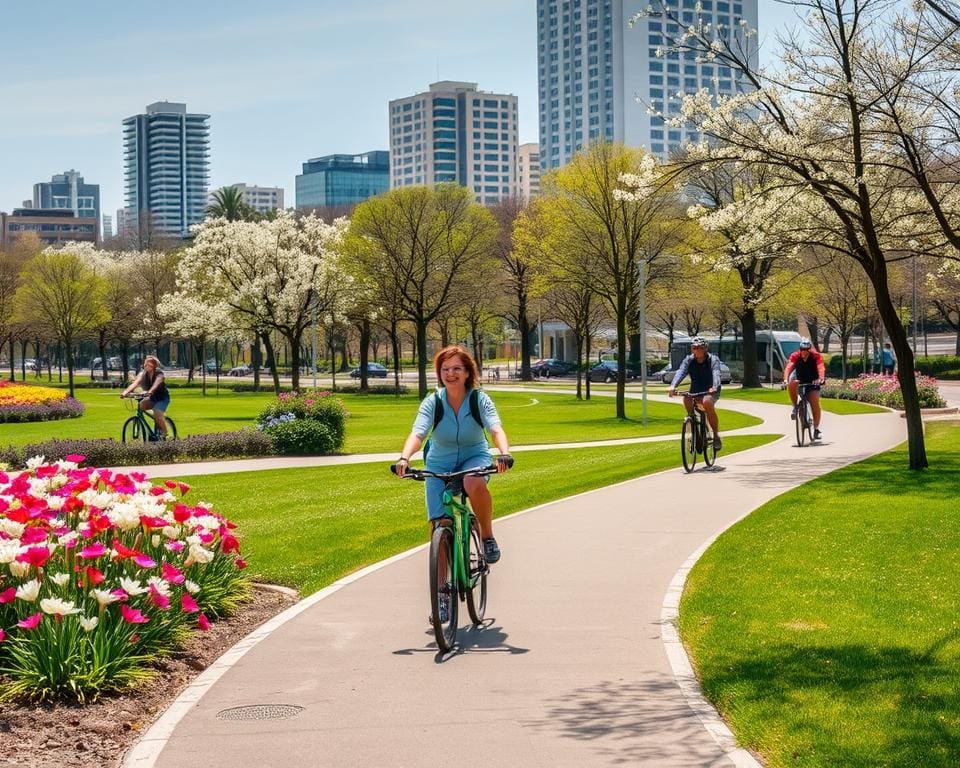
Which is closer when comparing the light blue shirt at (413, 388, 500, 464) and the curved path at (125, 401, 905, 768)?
the curved path at (125, 401, 905, 768)

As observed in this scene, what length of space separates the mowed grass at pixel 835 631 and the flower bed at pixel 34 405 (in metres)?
29.8

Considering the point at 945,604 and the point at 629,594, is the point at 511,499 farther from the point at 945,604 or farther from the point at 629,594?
the point at 945,604

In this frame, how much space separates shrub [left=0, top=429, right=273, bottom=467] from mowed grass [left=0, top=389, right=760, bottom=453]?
2332mm

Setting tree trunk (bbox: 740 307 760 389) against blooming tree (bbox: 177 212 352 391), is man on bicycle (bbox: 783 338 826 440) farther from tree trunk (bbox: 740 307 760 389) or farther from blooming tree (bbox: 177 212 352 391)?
blooming tree (bbox: 177 212 352 391)

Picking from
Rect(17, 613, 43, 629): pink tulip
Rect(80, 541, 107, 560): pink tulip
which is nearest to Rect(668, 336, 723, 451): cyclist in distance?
Rect(80, 541, 107, 560): pink tulip

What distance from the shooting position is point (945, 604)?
842 centimetres

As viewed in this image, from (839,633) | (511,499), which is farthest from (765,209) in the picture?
(839,633)

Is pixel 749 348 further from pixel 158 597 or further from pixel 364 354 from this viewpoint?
pixel 158 597

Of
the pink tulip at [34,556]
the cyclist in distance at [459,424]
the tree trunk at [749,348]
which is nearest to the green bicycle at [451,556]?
the cyclist in distance at [459,424]

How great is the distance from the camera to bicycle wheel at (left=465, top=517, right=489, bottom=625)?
8.05 m

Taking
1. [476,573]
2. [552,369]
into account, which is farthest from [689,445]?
[552,369]

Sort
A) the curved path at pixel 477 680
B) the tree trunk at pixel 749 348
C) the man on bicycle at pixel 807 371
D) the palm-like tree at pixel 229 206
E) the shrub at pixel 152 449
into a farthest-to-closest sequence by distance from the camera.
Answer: the palm-like tree at pixel 229 206 → the tree trunk at pixel 749 348 → the shrub at pixel 152 449 → the man on bicycle at pixel 807 371 → the curved path at pixel 477 680

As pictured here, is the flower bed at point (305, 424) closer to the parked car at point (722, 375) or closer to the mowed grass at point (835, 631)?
the mowed grass at point (835, 631)

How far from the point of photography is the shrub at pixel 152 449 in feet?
71.6
